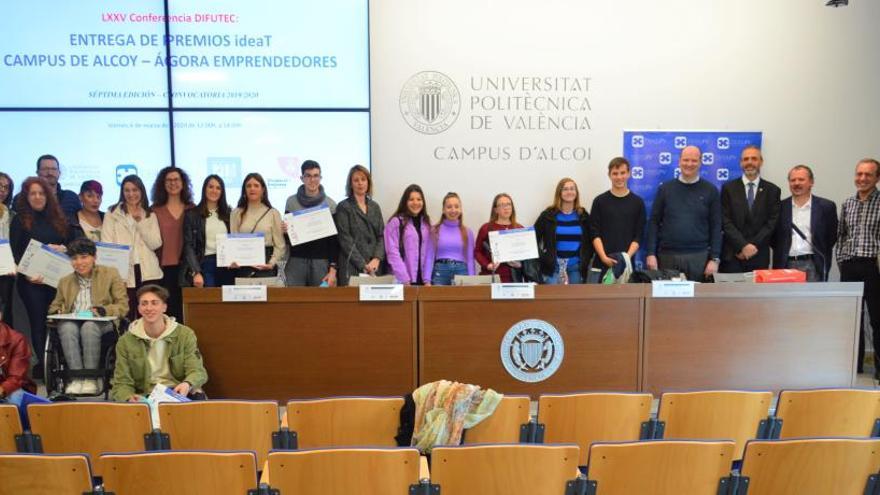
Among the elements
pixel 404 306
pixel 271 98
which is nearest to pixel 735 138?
pixel 404 306

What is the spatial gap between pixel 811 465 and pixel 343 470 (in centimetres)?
169

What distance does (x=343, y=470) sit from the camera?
2.03 metres

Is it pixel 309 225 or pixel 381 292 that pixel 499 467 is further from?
pixel 309 225

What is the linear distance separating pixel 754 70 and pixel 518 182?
2.75 m

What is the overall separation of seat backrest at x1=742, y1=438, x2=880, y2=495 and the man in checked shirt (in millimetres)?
3488

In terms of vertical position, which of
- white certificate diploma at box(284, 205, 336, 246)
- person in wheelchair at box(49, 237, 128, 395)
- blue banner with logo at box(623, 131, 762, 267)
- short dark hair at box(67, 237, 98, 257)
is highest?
blue banner with logo at box(623, 131, 762, 267)

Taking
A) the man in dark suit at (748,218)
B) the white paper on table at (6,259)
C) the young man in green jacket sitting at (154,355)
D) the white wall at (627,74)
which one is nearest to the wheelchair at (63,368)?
the young man in green jacket sitting at (154,355)

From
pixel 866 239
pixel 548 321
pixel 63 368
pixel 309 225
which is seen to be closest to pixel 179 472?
pixel 63 368

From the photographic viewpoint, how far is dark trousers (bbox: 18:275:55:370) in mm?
4922

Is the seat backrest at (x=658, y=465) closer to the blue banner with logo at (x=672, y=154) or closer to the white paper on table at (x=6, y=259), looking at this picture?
the blue banner with logo at (x=672, y=154)

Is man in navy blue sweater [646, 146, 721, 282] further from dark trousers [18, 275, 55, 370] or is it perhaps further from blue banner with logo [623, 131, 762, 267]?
dark trousers [18, 275, 55, 370]

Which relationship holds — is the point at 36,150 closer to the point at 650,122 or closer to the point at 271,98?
the point at 271,98

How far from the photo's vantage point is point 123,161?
5.85 meters

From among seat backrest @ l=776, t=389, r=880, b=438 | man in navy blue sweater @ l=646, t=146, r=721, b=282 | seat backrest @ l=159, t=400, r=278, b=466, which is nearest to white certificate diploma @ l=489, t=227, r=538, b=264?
man in navy blue sweater @ l=646, t=146, r=721, b=282
